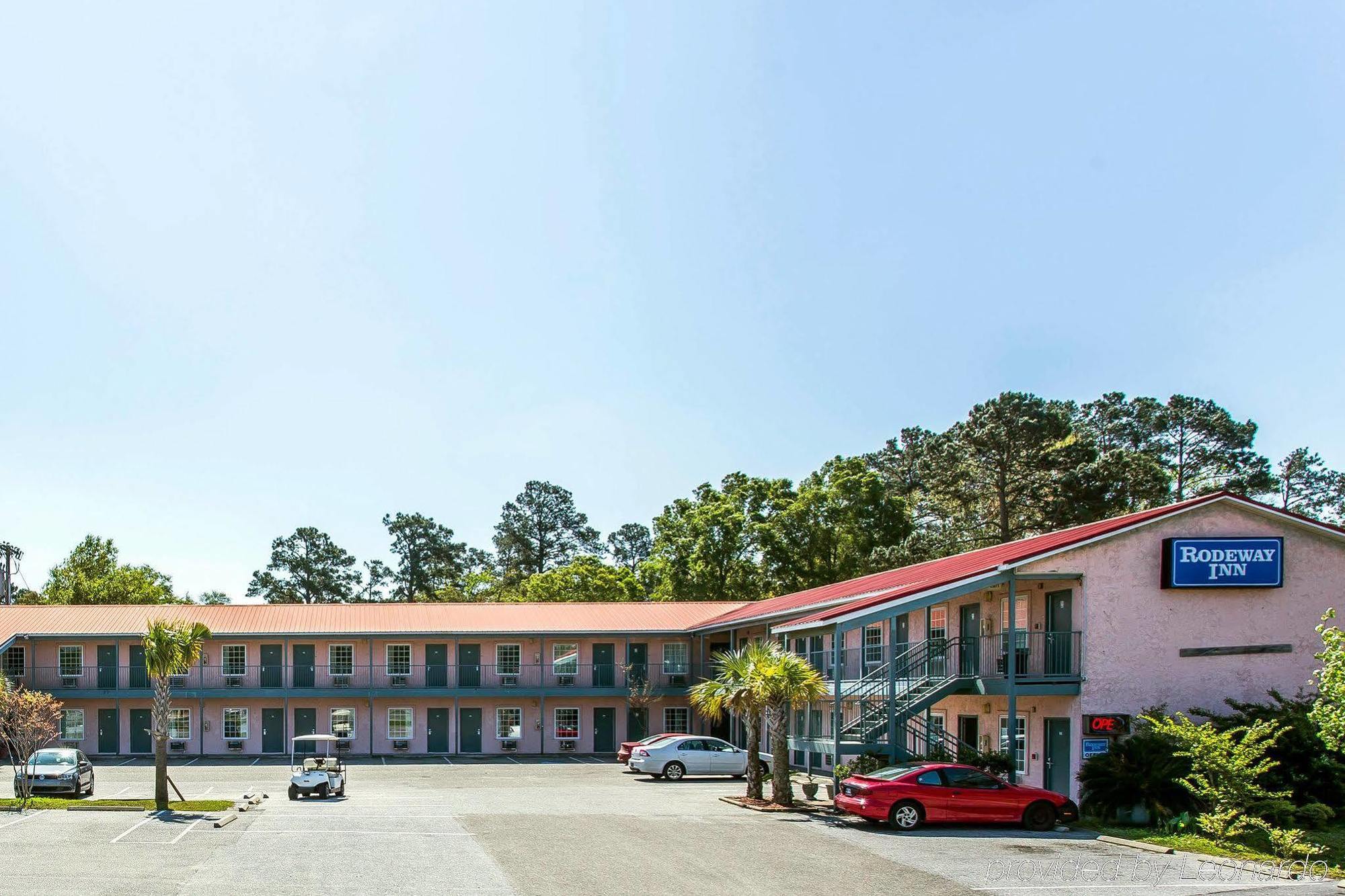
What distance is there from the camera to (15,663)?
157ft

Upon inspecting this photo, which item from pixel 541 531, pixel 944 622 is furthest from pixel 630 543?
pixel 944 622

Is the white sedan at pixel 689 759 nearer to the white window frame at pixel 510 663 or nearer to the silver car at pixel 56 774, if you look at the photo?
the white window frame at pixel 510 663

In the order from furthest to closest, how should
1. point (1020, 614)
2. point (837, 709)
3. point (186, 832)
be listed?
point (1020, 614) → point (837, 709) → point (186, 832)

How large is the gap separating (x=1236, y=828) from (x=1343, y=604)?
8655mm

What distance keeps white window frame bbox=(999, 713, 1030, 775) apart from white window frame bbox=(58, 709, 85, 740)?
34348 millimetres

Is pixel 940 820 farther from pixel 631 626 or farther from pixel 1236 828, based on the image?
pixel 631 626

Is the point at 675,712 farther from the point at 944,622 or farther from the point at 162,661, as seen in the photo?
the point at 162,661

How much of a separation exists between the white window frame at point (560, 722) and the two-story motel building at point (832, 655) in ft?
0.46

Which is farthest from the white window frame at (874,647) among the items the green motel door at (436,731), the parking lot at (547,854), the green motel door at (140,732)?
the green motel door at (140,732)

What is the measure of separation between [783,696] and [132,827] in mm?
13544

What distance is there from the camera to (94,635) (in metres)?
46.9

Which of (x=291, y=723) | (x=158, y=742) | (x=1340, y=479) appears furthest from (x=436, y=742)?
(x=1340, y=479)

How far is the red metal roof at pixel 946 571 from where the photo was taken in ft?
93.6

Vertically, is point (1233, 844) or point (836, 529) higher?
point (836, 529)
